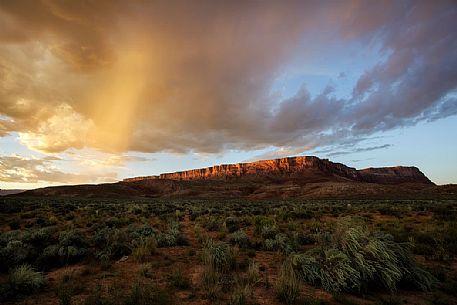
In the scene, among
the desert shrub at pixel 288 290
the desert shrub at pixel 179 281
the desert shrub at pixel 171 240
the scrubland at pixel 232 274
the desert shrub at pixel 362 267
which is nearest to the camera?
the desert shrub at pixel 288 290

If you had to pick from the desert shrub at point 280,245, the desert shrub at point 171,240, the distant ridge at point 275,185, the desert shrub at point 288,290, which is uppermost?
the distant ridge at point 275,185

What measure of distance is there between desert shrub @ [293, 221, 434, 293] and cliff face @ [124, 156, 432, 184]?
135 m

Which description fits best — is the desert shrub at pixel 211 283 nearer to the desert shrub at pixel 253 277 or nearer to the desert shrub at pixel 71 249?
the desert shrub at pixel 253 277

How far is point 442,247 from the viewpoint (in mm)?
9023

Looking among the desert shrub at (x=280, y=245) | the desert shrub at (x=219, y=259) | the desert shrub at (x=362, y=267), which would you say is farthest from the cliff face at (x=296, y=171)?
the desert shrub at (x=219, y=259)

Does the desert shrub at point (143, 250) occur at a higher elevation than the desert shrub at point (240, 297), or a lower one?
higher

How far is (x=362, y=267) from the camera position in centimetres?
603

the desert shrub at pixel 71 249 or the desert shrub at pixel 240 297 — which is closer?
the desert shrub at pixel 240 297

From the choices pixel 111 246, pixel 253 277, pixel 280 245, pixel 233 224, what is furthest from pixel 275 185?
pixel 253 277

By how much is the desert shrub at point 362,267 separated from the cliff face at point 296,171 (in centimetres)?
13521

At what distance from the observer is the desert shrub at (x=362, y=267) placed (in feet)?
19.4

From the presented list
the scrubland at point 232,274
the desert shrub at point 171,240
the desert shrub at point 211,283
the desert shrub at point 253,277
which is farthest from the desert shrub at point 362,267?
the desert shrub at point 171,240

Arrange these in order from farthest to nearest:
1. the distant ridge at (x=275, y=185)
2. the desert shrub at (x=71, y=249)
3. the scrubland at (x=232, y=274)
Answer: the distant ridge at (x=275, y=185), the desert shrub at (x=71, y=249), the scrubland at (x=232, y=274)

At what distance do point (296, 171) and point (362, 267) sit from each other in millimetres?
146195
